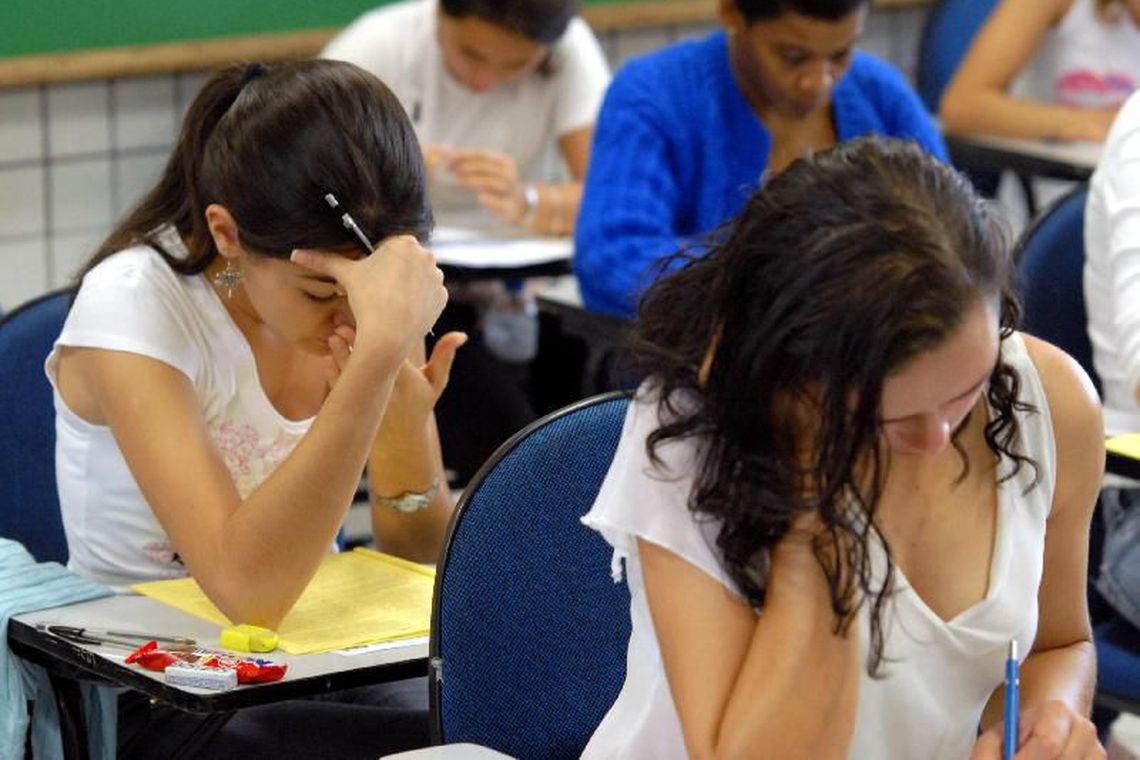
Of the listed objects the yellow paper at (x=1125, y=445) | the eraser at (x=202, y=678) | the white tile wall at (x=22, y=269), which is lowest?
the white tile wall at (x=22, y=269)

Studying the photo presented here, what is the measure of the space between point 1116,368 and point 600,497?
3.95 feet

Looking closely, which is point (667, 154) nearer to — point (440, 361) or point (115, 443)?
point (440, 361)

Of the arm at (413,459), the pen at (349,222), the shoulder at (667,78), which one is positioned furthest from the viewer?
the shoulder at (667,78)

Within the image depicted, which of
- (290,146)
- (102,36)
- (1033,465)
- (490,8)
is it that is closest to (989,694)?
(1033,465)

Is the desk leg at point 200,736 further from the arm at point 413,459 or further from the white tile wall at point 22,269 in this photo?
the white tile wall at point 22,269

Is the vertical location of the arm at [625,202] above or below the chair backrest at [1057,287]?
below

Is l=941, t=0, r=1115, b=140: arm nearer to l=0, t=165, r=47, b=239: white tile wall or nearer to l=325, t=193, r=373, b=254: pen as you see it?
l=0, t=165, r=47, b=239: white tile wall

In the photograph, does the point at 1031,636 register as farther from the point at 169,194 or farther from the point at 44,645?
the point at 169,194

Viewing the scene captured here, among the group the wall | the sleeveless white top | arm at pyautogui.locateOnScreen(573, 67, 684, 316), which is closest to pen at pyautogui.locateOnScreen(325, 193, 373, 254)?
arm at pyautogui.locateOnScreen(573, 67, 684, 316)

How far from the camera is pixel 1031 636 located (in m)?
1.62

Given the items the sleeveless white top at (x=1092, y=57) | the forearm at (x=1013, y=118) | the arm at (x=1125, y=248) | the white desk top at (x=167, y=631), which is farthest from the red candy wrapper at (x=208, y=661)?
the sleeveless white top at (x=1092, y=57)

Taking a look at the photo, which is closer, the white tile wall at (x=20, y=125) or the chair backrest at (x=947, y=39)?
the white tile wall at (x=20, y=125)

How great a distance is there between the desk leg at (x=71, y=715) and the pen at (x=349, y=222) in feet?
1.66

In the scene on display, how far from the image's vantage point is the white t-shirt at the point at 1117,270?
7.96 ft
